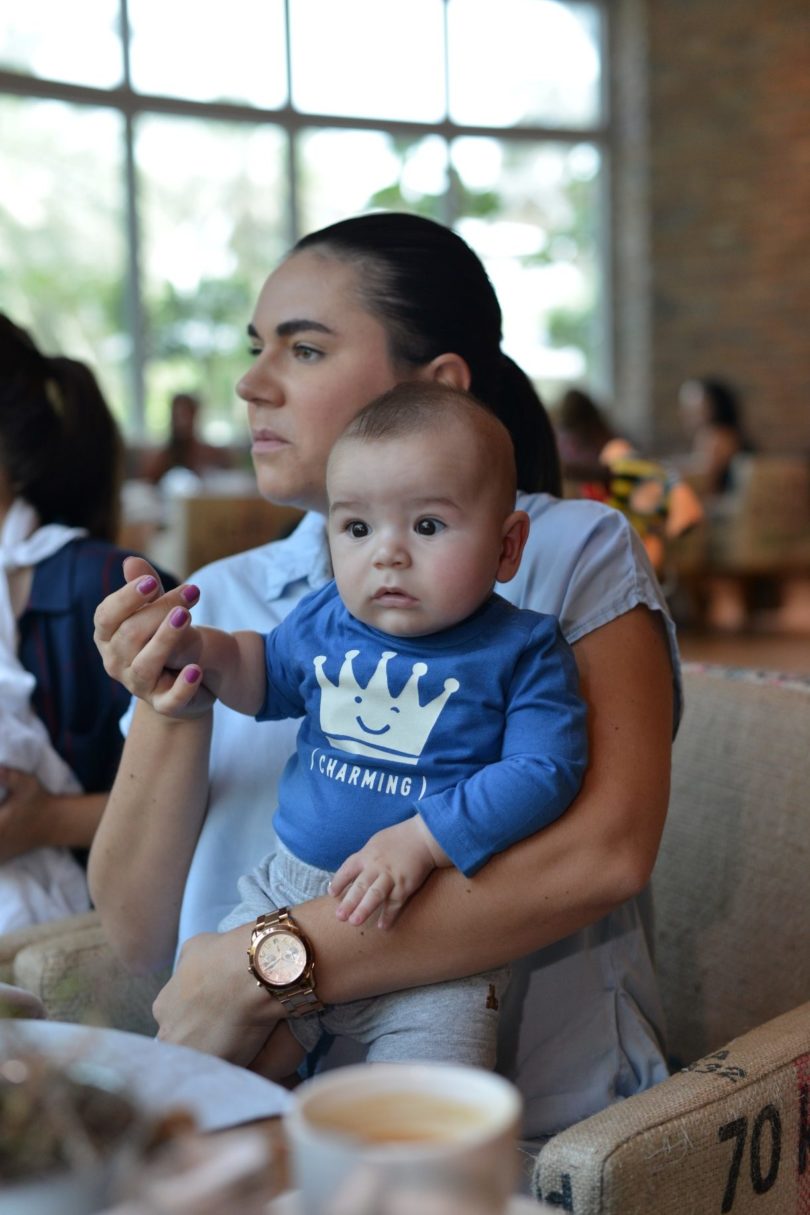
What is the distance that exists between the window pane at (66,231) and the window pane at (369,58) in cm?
152

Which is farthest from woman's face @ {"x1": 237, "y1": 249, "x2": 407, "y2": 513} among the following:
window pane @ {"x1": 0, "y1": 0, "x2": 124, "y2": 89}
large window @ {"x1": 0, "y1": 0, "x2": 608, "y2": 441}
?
window pane @ {"x1": 0, "y1": 0, "x2": 124, "y2": 89}

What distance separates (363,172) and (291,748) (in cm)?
939

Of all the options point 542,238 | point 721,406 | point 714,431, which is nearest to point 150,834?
point 714,431

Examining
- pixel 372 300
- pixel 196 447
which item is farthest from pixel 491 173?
pixel 372 300

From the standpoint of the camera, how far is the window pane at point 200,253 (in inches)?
376

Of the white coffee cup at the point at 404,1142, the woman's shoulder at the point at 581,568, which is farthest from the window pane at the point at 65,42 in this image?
the white coffee cup at the point at 404,1142

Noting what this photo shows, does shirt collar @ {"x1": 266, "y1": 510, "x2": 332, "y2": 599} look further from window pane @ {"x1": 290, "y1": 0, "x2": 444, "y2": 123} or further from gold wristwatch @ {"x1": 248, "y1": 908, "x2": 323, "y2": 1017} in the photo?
window pane @ {"x1": 290, "y1": 0, "x2": 444, "y2": 123}

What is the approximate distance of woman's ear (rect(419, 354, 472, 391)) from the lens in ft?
4.76

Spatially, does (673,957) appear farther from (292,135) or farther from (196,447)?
(292,135)

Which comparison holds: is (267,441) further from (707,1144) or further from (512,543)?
(707,1144)

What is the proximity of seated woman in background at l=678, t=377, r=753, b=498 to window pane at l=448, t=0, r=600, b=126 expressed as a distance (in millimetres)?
2637

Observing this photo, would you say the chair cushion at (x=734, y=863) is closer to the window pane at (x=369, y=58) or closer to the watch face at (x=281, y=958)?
the watch face at (x=281, y=958)

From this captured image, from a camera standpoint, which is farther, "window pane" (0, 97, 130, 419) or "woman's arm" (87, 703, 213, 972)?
"window pane" (0, 97, 130, 419)

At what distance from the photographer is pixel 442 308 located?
147cm
